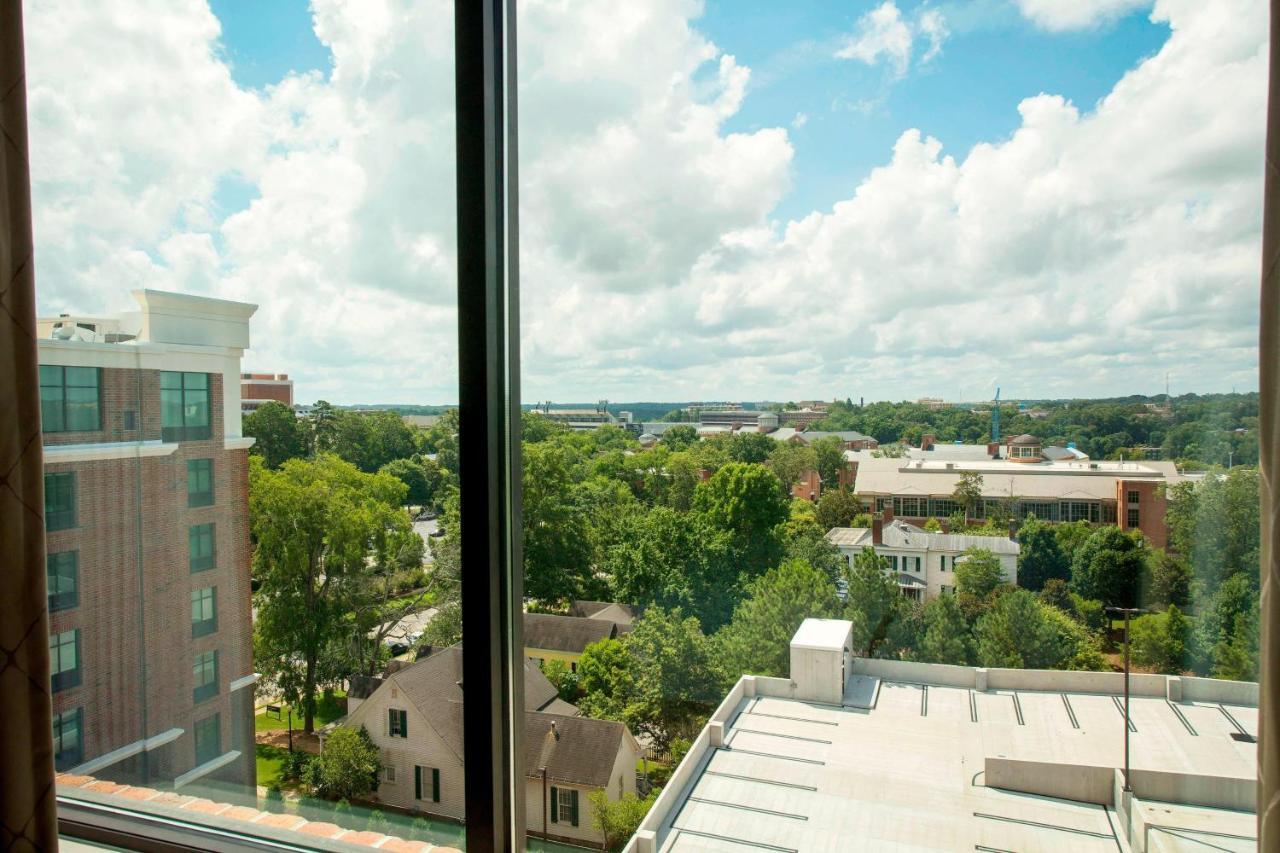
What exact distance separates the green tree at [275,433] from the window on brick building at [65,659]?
706mm

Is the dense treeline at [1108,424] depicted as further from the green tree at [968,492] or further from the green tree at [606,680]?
the green tree at [606,680]

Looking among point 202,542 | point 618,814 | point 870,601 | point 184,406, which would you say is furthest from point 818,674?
point 184,406

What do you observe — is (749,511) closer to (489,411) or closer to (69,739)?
(489,411)

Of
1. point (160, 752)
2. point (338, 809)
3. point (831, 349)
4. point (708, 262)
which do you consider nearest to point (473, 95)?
point (708, 262)

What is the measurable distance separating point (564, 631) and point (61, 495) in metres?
1.45

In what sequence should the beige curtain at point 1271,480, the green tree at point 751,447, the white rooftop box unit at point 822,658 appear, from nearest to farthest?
the beige curtain at point 1271,480 < the white rooftop box unit at point 822,658 < the green tree at point 751,447

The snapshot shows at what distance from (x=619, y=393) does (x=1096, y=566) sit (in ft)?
3.15

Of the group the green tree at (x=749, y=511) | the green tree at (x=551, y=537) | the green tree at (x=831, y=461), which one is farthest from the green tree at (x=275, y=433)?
the green tree at (x=831, y=461)

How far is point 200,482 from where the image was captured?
6.52 ft

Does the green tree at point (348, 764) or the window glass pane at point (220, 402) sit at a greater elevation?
the window glass pane at point (220, 402)

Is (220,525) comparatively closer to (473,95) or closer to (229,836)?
(229,836)

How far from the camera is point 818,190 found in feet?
4.95

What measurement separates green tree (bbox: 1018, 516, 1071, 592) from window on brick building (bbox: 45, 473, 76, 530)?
2278mm

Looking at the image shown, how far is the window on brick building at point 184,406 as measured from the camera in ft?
6.52
